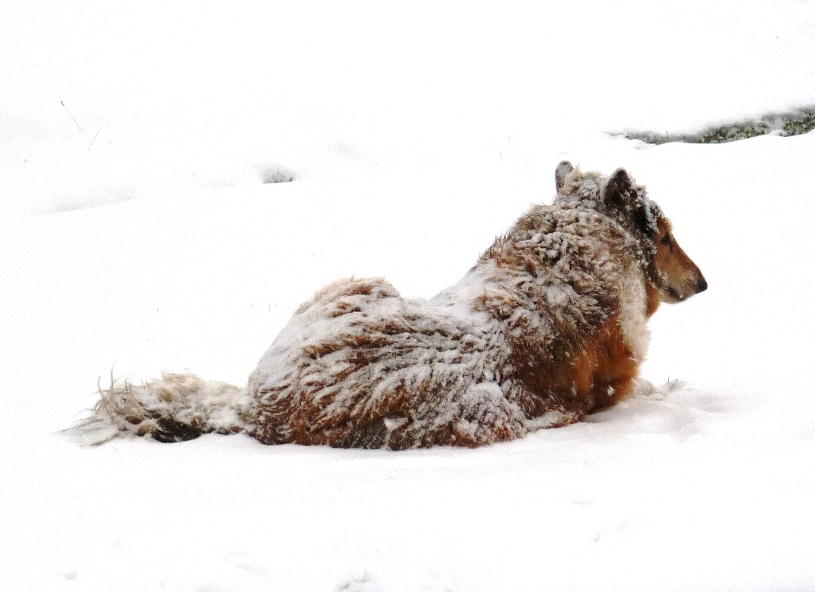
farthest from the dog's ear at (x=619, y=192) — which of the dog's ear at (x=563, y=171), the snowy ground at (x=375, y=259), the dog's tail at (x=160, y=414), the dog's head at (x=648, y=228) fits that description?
the dog's tail at (x=160, y=414)

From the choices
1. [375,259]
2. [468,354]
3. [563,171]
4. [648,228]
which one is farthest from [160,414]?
[375,259]

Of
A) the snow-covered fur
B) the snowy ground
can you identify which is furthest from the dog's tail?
the snowy ground

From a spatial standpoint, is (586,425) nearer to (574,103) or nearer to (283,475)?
(283,475)

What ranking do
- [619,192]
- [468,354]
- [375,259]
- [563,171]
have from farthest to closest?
[375,259] < [563,171] < [619,192] < [468,354]

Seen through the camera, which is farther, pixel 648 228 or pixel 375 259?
pixel 375 259

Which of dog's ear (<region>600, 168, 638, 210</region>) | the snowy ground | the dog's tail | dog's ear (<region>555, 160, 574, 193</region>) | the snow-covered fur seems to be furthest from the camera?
dog's ear (<region>555, 160, 574, 193</region>)

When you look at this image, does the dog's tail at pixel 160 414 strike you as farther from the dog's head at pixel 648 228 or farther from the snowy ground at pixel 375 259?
the dog's head at pixel 648 228

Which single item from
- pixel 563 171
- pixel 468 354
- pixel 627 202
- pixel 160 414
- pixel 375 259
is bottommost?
pixel 160 414

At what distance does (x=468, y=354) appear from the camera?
3951mm

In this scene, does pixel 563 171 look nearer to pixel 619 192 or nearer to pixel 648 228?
pixel 619 192

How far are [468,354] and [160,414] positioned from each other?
1.57 meters

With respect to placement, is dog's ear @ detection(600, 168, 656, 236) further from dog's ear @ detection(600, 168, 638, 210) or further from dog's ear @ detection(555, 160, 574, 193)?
dog's ear @ detection(555, 160, 574, 193)

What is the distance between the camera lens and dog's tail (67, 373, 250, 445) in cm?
393

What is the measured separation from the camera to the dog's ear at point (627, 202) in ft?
15.2
